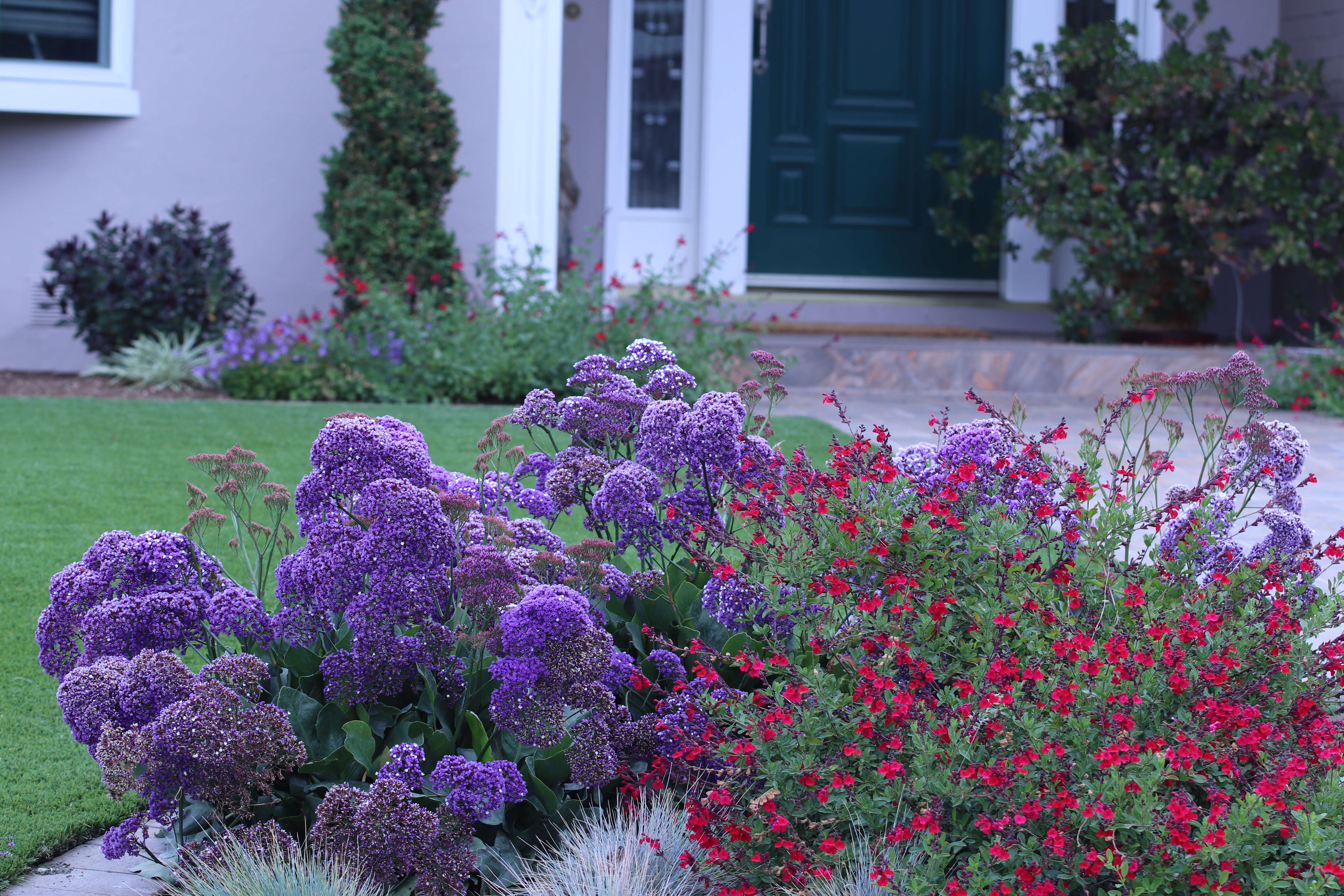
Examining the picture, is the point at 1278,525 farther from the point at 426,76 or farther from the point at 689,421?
the point at 426,76

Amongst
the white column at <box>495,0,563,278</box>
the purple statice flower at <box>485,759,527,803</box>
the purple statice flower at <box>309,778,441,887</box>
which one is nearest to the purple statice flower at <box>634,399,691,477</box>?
the purple statice flower at <box>485,759,527,803</box>

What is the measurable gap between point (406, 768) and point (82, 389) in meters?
5.91

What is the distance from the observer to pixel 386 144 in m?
6.69

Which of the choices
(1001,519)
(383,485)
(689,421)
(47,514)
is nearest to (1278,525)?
(1001,519)

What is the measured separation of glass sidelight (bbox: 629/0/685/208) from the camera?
834 centimetres

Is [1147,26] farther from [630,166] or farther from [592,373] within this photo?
[592,373]

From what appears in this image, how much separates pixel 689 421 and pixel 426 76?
532 centimetres

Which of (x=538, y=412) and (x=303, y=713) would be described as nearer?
(x=303, y=713)

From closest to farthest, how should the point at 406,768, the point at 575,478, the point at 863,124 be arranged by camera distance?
1. the point at 406,768
2. the point at 575,478
3. the point at 863,124

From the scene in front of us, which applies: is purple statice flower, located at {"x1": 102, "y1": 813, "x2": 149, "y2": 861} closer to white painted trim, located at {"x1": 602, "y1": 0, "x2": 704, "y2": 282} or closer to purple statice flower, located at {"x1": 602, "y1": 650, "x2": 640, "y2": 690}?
purple statice flower, located at {"x1": 602, "y1": 650, "x2": 640, "y2": 690}

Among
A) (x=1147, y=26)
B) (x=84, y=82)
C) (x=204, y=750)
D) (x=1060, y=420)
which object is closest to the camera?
(x=204, y=750)

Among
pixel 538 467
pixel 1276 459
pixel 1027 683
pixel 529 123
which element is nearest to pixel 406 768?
pixel 538 467

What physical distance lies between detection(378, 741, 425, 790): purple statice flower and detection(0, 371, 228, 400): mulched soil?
5250 millimetres

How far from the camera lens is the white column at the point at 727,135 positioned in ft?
25.6
